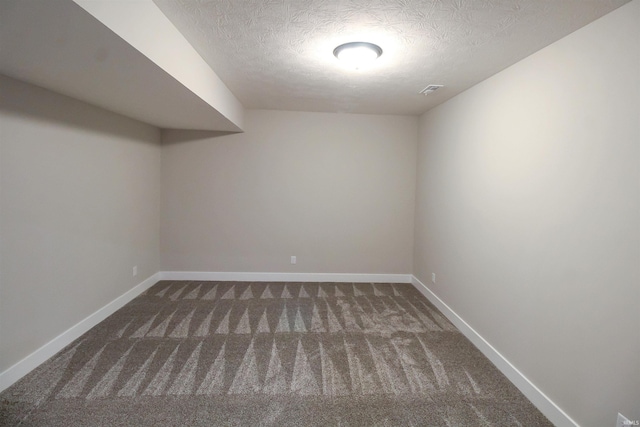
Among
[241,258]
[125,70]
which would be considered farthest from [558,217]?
[241,258]

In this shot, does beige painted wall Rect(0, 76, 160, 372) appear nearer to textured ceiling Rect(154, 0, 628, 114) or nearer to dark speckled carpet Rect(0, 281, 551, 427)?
dark speckled carpet Rect(0, 281, 551, 427)

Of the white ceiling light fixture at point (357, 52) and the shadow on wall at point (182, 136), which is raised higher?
the white ceiling light fixture at point (357, 52)

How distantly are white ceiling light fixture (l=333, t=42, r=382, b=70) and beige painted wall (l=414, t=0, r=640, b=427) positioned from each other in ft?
3.86

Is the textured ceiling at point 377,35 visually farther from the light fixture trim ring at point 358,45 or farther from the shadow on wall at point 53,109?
the shadow on wall at point 53,109

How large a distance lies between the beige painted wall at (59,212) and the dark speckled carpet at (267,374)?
1.21 feet

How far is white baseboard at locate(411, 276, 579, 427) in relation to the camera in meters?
2.00

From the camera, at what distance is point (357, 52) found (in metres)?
2.24

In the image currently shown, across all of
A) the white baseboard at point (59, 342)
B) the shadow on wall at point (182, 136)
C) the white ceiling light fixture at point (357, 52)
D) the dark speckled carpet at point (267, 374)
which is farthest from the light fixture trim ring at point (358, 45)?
the white baseboard at point (59, 342)

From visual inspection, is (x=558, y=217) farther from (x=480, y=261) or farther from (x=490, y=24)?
(x=490, y=24)

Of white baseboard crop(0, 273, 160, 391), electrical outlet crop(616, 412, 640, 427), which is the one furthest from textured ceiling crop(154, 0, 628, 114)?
white baseboard crop(0, 273, 160, 391)

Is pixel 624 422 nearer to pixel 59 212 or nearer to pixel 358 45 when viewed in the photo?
pixel 358 45

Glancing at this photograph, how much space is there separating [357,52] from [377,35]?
0.20 metres

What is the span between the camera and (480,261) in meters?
A: 2.95

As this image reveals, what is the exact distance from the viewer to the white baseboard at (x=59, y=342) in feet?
7.27
